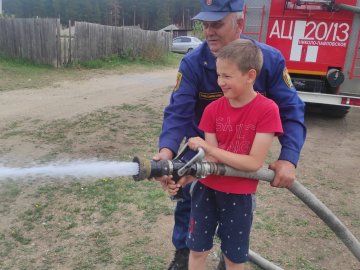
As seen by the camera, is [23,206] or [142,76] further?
[142,76]

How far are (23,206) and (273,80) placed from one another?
295cm

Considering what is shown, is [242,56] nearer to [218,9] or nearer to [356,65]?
[218,9]

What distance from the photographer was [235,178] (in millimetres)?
2326

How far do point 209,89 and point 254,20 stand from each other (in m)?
6.25

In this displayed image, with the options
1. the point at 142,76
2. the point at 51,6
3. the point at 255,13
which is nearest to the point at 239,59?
the point at 255,13

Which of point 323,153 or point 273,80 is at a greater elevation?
point 273,80

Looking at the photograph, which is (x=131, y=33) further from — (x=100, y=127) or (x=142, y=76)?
(x=100, y=127)

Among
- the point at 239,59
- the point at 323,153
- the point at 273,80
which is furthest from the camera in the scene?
the point at 323,153

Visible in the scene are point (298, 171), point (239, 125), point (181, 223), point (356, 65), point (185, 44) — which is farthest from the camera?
point (185, 44)

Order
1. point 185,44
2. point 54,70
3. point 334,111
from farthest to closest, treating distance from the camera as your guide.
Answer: point 185,44, point 54,70, point 334,111

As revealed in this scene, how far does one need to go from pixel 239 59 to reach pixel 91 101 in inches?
332

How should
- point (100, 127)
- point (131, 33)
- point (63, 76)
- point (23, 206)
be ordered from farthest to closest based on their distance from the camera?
point (131, 33)
point (63, 76)
point (100, 127)
point (23, 206)

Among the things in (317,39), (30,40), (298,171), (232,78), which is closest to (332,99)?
(317,39)

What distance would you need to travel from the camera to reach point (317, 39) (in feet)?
26.7
